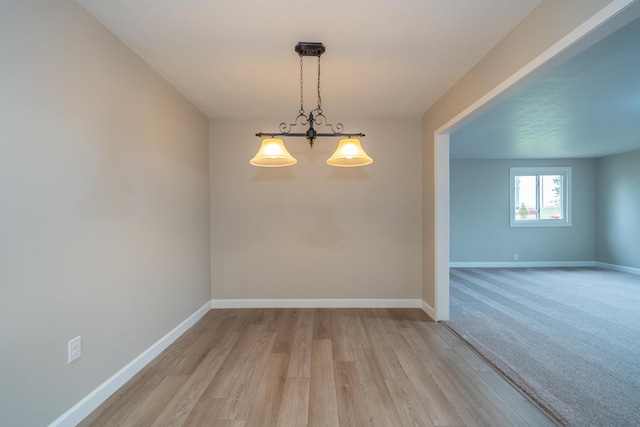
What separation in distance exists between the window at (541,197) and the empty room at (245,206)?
4.34 meters

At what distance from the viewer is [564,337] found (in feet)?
9.21

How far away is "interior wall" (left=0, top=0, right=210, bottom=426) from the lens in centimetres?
131

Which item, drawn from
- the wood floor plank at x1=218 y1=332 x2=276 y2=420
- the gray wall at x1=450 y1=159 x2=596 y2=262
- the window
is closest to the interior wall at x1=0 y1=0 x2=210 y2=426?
the wood floor plank at x1=218 y1=332 x2=276 y2=420

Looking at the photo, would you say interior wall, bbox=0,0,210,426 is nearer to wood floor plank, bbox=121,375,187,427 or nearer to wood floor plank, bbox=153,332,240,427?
wood floor plank, bbox=121,375,187,427

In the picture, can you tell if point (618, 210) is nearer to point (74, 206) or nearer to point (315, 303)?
point (315, 303)

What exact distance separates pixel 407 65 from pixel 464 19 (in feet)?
1.98

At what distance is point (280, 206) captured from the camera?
367 cm

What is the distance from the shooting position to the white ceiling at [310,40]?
172 centimetres

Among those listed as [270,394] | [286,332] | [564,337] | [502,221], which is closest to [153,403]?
[270,394]

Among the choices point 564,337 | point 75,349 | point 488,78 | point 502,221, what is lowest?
point 564,337

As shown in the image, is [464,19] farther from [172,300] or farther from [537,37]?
[172,300]

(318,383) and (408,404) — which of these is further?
(318,383)

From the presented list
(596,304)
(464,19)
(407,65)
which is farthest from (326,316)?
(596,304)

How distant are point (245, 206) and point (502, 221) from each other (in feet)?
19.5
